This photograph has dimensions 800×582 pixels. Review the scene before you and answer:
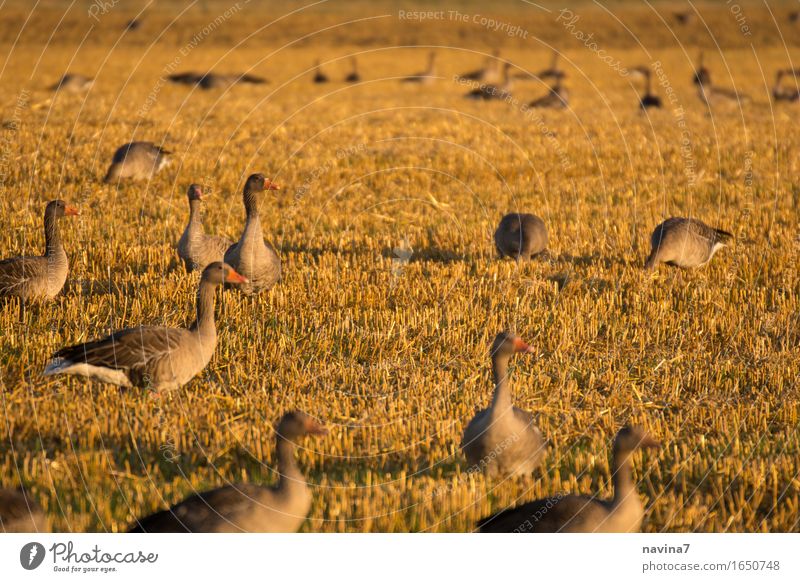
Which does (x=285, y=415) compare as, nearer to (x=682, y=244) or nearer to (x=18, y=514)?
(x=18, y=514)

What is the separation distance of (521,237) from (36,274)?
6321mm

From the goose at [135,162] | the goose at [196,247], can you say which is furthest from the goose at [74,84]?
the goose at [196,247]

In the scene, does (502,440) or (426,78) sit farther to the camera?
(426,78)

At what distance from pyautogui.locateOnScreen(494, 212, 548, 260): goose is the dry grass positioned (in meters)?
0.23

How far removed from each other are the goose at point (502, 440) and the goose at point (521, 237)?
6.07 meters

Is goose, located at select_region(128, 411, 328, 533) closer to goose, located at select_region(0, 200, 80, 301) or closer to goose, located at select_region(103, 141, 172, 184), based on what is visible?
goose, located at select_region(0, 200, 80, 301)

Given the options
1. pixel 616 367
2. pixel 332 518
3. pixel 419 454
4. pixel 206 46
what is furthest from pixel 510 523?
pixel 206 46

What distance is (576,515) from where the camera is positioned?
5730 mm

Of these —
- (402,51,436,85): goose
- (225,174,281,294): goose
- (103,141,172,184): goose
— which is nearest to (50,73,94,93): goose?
(402,51,436,85): goose

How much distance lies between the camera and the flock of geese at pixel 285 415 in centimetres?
567

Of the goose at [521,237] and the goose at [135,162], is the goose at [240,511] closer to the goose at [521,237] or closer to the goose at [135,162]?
the goose at [521,237]

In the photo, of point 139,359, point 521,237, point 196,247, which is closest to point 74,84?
point 196,247

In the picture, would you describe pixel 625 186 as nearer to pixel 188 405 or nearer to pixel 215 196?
pixel 215 196

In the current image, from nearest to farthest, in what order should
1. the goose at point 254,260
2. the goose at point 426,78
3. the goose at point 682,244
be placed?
1. the goose at point 254,260
2. the goose at point 682,244
3. the goose at point 426,78
